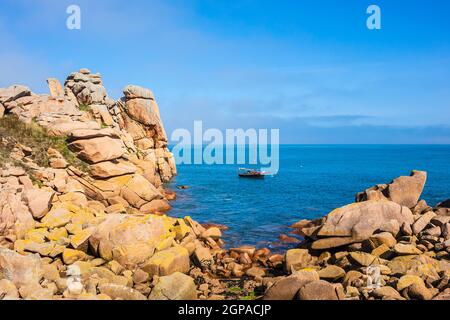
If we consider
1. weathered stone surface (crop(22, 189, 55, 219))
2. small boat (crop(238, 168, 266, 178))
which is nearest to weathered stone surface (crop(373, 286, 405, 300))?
weathered stone surface (crop(22, 189, 55, 219))

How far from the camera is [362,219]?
1004 inches

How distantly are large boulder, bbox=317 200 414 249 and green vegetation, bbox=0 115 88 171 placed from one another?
25.7 meters

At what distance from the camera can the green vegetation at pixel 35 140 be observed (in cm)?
3544

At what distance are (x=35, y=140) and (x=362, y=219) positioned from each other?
32171mm

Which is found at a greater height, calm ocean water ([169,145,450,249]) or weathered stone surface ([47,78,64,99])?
weathered stone surface ([47,78,64,99])

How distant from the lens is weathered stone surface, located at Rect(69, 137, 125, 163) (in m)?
38.9

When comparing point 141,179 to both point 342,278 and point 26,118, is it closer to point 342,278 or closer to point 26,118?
point 26,118

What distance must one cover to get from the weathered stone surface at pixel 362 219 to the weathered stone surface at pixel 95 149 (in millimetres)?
24578

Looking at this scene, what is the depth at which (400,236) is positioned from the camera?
2486 centimetres

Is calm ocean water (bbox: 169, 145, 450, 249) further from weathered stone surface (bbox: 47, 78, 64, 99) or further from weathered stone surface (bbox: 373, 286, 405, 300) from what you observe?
weathered stone surface (bbox: 47, 78, 64, 99)

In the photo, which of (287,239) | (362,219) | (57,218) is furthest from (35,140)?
(362,219)

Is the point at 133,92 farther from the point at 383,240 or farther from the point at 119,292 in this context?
the point at 119,292

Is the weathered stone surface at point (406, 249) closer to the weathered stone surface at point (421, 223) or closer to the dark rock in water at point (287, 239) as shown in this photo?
the weathered stone surface at point (421, 223)
